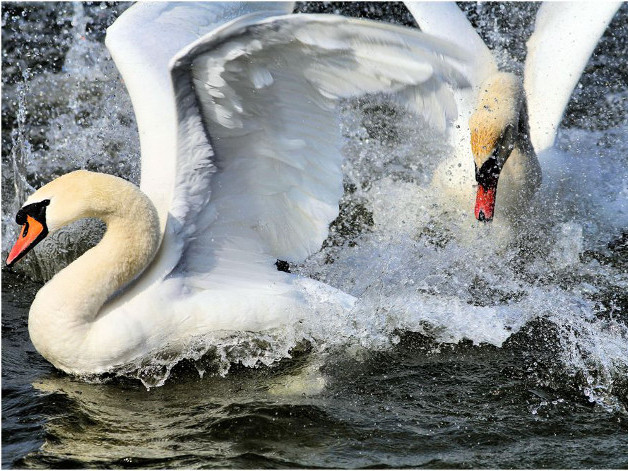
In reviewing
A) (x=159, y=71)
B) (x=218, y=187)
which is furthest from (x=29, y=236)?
(x=159, y=71)

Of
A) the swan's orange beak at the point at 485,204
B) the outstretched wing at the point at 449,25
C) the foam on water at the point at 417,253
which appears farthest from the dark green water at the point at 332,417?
the outstretched wing at the point at 449,25

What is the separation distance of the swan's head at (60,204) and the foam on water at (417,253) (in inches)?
32.7

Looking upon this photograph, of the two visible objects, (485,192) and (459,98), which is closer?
(485,192)

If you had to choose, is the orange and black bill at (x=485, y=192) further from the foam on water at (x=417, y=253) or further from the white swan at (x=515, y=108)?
the foam on water at (x=417, y=253)

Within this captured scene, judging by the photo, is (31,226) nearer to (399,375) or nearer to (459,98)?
(399,375)

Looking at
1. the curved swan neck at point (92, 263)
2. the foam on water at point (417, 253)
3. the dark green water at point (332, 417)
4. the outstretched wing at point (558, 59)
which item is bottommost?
the dark green water at point (332, 417)

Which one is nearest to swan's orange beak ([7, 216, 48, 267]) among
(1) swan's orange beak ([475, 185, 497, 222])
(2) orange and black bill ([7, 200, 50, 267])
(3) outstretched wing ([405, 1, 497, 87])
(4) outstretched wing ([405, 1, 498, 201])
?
(2) orange and black bill ([7, 200, 50, 267])

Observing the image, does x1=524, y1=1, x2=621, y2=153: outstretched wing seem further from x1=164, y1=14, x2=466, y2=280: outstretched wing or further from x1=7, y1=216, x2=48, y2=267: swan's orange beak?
x1=7, y1=216, x2=48, y2=267: swan's orange beak

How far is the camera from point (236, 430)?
4625 mm

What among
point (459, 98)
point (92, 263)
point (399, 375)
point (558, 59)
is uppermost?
point (558, 59)

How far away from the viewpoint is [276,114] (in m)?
5.09

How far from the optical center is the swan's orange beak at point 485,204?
19.8 ft

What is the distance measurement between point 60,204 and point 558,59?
382cm

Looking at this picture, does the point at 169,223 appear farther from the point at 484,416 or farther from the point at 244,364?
the point at 484,416
